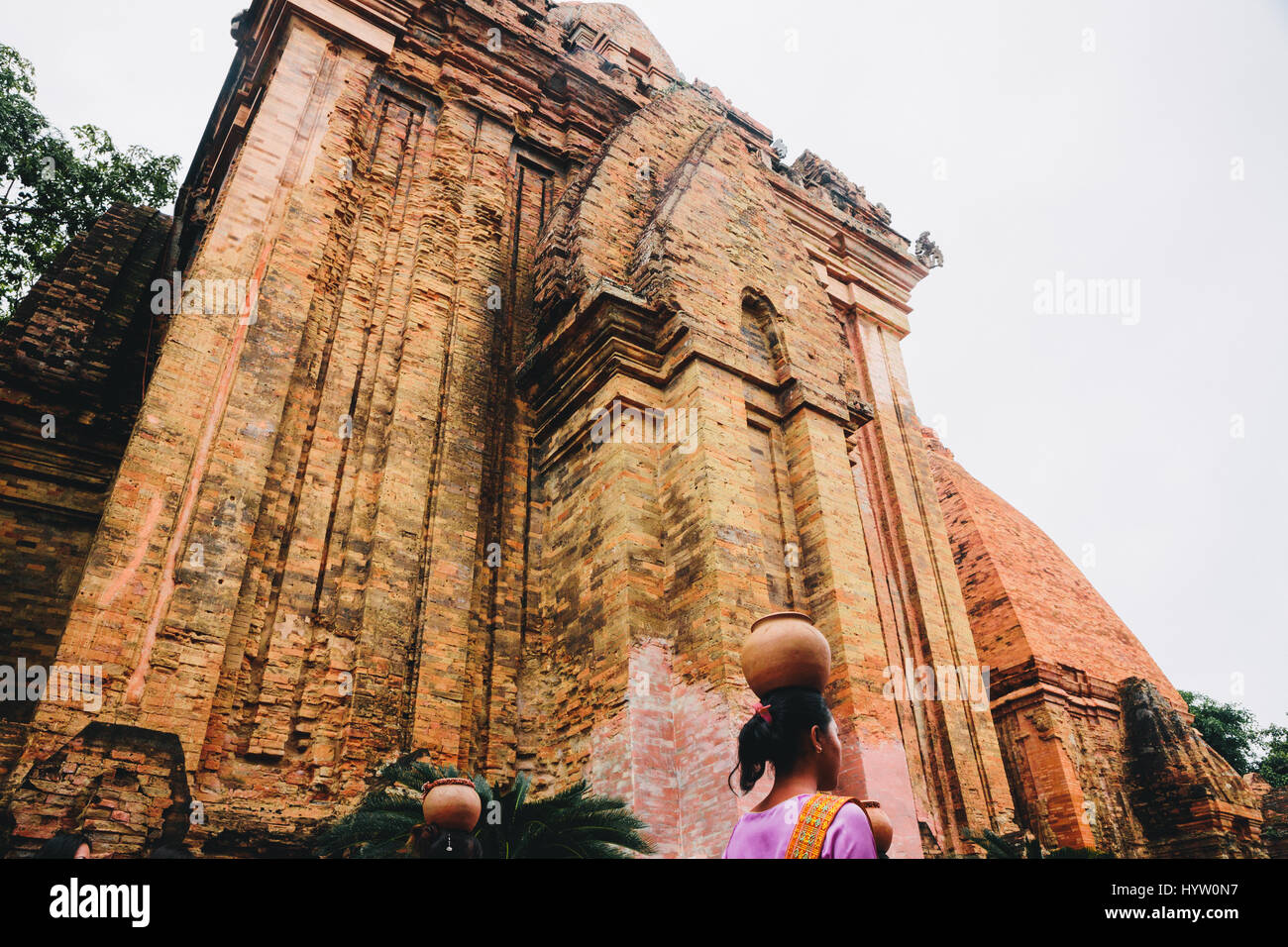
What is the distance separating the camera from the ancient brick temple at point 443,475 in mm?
5703

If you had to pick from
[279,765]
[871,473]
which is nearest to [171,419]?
[279,765]

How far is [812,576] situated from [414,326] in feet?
15.4

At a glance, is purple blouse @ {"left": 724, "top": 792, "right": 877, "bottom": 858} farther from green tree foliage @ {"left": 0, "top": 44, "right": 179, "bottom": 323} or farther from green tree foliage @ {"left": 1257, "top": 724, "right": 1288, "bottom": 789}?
green tree foliage @ {"left": 1257, "top": 724, "right": 1288, "bottom": 789}

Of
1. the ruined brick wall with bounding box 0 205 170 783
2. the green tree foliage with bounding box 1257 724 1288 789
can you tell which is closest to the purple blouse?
the ruined brick wall with bounding box 0 205 170 783

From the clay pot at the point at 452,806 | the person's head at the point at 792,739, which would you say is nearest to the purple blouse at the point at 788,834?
the person's head at the point at 792,739

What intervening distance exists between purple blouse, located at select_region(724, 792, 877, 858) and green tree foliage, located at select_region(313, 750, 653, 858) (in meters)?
2.25

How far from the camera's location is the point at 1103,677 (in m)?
14.2

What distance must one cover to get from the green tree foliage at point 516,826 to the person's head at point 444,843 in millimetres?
686

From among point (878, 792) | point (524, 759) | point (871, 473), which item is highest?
point (871, 473)

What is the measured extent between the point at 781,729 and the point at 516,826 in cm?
260

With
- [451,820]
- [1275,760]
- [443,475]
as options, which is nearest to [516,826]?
[451,820]

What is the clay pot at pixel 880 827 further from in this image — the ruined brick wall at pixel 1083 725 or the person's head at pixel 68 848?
the ruined brick wall at pixel 1083 725

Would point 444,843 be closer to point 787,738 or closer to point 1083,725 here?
point 787,738
